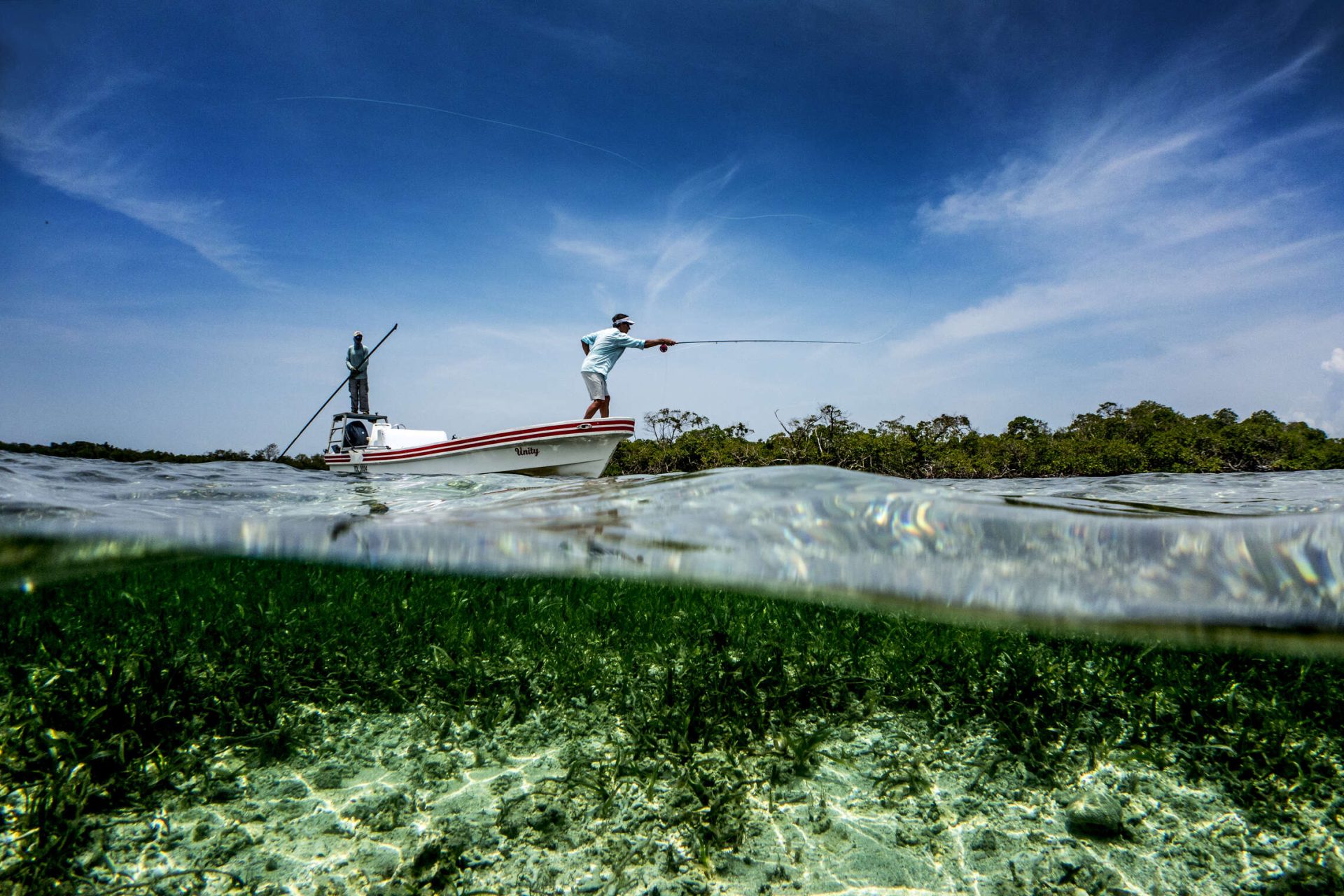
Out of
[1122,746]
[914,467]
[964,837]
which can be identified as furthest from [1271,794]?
[914,467]

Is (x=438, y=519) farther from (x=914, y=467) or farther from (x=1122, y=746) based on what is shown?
(x=914, y=467)

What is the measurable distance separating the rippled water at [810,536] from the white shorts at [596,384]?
727cm

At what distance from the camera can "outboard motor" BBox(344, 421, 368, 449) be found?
20.7 metres

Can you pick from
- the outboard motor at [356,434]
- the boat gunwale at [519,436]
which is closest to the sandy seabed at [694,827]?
the boat gunwale at [519,436]

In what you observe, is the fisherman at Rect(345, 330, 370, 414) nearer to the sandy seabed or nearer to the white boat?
the white boat

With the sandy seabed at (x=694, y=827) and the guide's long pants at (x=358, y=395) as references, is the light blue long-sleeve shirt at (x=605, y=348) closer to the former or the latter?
the guide's long pants at (x=358, y=395)

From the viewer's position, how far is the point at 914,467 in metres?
21.3

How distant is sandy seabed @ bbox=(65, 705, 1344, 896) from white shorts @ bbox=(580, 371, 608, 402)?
12136 millimetres

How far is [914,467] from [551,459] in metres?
11.7

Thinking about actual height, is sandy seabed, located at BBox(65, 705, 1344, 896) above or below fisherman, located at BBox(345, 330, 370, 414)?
below

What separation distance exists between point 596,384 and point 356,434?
8.97 meters

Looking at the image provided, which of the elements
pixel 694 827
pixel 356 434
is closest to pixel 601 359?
pixel 356 434

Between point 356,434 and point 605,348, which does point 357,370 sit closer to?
point 356,434

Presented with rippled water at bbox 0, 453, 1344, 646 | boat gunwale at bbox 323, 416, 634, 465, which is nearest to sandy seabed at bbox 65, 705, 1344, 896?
rippled water at bbox 0, 453, 1344, 646
